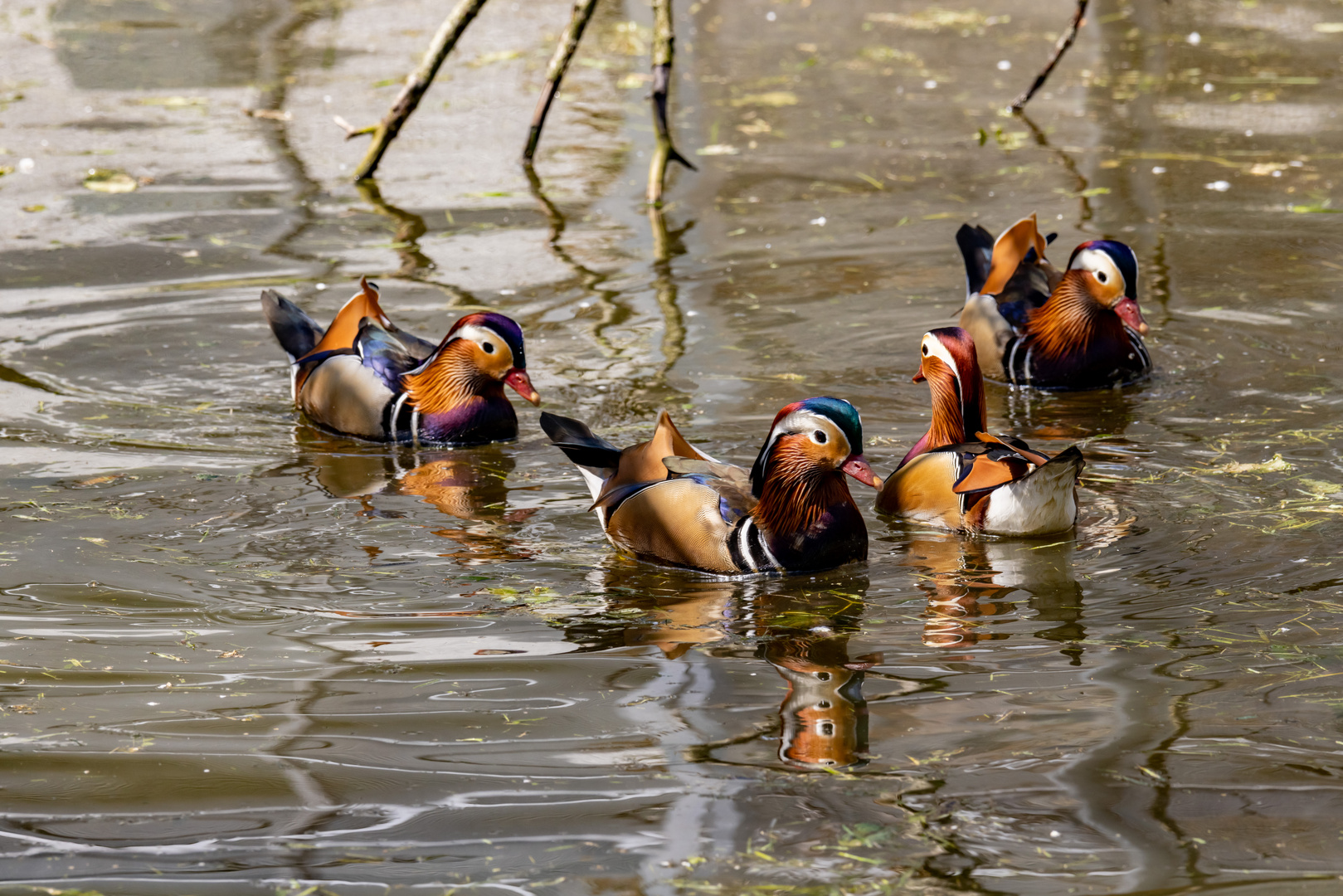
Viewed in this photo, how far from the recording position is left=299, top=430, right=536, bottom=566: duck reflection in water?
18.4 feet

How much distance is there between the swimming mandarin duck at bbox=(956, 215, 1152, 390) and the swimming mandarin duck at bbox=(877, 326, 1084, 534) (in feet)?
4.68

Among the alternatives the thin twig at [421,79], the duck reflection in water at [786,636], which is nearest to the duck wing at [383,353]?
the duck reflection in water at [786,636]

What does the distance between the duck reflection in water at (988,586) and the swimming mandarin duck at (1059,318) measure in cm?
198

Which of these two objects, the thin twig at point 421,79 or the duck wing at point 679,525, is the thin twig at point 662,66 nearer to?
the thin twig at point 421,79

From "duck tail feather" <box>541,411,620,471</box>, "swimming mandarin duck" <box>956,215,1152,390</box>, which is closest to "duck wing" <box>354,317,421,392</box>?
"duck tail feather" <box>541,411,620,471</box>

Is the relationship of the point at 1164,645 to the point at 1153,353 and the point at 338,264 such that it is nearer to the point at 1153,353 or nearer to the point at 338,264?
Answer: the point at 1153,353

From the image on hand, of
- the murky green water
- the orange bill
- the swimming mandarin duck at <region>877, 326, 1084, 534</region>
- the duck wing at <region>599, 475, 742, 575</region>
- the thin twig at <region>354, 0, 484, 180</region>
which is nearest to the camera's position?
the murky green water

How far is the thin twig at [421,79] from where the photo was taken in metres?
9.34

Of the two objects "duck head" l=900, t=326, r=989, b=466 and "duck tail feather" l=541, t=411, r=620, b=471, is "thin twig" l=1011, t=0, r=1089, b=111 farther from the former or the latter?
"duck tail feather" l=541, t=411, r=620, b=471

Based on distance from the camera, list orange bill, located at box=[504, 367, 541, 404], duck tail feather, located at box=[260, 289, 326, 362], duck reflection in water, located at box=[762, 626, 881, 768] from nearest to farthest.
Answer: duck reflection in water, located at box=[762, 626, 881, 768], orange bill, located at box=[504, 367, 541, 404], duck tail feather, located at box=[260, 289, 326, 362]

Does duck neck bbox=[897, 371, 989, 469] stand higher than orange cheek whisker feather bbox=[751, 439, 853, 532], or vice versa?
duck neck bbox=[897, 371, 989, 469]

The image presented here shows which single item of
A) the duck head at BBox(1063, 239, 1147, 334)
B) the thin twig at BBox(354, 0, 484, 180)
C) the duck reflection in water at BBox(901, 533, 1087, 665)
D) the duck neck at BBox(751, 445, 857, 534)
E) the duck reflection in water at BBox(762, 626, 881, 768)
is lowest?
the duck reflection in water at BBox(762, 626, 881, 768)

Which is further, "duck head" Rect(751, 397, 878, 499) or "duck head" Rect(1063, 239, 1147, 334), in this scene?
"duck head" Rect(1063, 239, 1147, 334)

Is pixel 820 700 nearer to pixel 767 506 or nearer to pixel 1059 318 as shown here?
pixel 767 506
